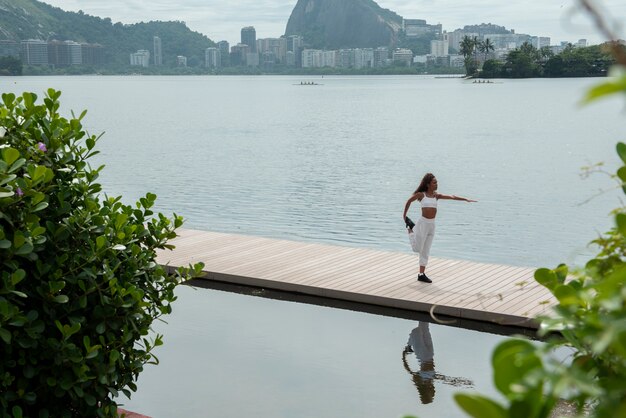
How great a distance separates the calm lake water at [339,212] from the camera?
8352 mm

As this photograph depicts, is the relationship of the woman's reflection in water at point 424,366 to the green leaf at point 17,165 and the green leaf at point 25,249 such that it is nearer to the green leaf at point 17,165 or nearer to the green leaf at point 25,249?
the green leaf at point 25,249

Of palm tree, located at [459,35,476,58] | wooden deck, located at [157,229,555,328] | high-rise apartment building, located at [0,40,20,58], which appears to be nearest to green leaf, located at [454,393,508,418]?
wooden deck, located at [157,229,555,328]

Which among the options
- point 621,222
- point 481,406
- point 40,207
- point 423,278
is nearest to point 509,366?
point 481,406

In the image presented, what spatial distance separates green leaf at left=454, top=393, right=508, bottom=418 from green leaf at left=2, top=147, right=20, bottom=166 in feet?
11.4

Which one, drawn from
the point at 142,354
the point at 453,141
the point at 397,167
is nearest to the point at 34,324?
the point at 142,354

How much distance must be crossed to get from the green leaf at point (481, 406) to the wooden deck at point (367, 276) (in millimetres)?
8428

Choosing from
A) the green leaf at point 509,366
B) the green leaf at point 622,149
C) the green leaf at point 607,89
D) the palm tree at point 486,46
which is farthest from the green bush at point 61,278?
the palm tree at point 486,46

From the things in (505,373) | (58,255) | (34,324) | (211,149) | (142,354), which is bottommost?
(211,149)

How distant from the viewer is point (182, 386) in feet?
27.6

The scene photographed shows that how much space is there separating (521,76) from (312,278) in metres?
186

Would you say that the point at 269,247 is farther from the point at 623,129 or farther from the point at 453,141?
the point at 623,129

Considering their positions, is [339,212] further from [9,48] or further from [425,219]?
[9,48]

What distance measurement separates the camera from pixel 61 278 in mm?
4551

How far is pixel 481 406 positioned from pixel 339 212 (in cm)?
2544
